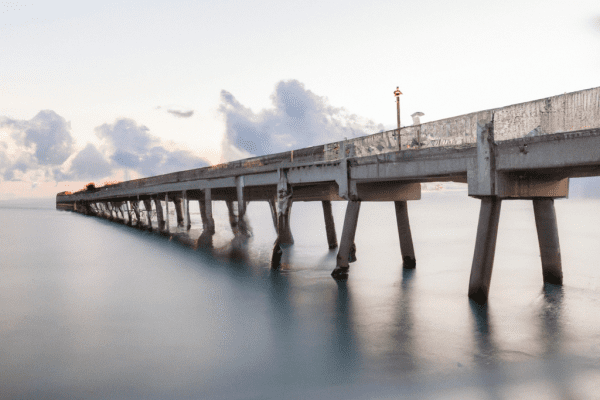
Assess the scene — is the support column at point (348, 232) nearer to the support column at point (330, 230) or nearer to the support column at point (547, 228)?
the support column at point (547, 228)

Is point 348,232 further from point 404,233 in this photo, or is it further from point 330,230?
point 330,230

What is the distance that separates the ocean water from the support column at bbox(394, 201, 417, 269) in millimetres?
711

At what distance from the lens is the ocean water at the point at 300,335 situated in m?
9.81

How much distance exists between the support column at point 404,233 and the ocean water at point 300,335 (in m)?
0.71

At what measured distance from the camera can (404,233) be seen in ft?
77.8

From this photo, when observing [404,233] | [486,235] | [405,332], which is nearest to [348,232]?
[404,233]

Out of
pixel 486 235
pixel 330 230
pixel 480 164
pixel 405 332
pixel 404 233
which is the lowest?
pixel 405 332

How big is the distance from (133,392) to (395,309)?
984 cm

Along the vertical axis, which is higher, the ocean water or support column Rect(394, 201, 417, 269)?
support column Rect(394, 201, 417, 269)

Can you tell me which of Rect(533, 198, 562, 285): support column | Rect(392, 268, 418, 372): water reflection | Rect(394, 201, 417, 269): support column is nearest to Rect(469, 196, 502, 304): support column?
Rect(392, 268, 418, 372): water reflection

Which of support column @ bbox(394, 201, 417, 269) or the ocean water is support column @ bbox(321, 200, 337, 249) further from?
support column @ bbox(394, 201, 417, 269)

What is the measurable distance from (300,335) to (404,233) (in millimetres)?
11915

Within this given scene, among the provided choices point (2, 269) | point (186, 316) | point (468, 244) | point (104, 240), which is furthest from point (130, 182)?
point (186, 316)

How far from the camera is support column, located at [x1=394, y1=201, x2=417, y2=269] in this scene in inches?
916
